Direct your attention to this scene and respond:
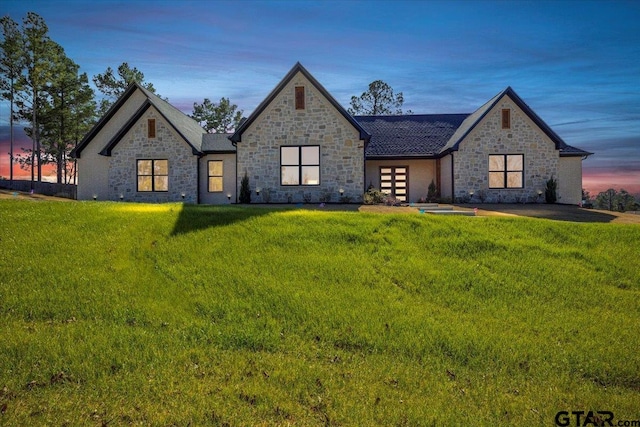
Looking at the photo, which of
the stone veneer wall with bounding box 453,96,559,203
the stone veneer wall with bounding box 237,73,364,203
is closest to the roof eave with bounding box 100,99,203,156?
the stone veneer wall with bounding box 237,73,364,203

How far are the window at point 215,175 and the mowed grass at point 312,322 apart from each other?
13.1m

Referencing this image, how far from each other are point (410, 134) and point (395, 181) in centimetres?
405

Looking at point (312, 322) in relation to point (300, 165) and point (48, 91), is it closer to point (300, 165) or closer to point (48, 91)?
point (300, 165)

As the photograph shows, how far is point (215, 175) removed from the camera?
26.6 m

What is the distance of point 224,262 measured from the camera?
1038 cm

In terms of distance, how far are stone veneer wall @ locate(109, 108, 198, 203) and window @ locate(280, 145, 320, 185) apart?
5.63 m

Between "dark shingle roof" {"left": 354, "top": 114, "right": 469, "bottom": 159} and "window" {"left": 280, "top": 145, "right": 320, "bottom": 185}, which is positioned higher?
"dark shingle roof" {"left": 354, "top": 114, "right": 469, "bottom": 159}

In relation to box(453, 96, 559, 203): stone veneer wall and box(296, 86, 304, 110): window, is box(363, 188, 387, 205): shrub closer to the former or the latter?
box(453, 96, 559, 203): stone veneer wall

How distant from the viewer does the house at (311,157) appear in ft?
76.2

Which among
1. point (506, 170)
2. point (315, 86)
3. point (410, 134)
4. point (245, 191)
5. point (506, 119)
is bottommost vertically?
point (245, 191)

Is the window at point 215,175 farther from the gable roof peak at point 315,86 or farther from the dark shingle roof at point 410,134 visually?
the dark shingle roof at point 410,134

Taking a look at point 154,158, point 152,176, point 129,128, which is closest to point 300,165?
point 154,158

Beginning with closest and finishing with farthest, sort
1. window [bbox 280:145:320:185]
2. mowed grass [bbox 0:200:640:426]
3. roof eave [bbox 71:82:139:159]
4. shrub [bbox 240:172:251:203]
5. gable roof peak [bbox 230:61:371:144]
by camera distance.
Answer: mowed grass [bbox 0:200:640:426], gable roof peak [bbox 230:61:371:144], window [bbox 280:145:320:185], shrub [bbox 240:172:251:203], roof eave [bbox 71:82:139:159]

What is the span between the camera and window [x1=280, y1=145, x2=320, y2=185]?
2347 cm
